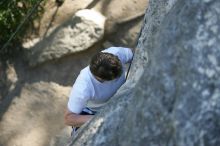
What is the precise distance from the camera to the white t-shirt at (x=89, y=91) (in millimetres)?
3152

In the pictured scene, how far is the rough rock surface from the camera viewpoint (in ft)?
18.8

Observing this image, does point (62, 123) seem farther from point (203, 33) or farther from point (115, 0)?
point (203, 33)

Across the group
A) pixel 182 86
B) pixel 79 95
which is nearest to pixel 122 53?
pixel 79 95

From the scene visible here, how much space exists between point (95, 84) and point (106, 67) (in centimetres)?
22

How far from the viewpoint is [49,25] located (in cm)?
577

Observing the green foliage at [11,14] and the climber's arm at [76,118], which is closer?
the climber's arm at [76,118]

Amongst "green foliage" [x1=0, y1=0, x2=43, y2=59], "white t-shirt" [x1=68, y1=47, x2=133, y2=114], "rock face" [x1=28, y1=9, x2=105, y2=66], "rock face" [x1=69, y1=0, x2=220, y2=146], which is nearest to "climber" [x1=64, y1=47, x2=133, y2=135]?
"white t-shirt" [x1=68, y1=47, x2=133, y2=114]

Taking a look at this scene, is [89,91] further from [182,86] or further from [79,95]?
[182,86]

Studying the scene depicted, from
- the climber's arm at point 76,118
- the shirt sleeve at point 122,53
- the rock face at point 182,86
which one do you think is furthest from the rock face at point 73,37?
the rock face at point 182,86

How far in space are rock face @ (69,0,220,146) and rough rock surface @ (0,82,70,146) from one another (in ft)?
12.1

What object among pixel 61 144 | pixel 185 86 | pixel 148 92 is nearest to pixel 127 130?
pixel 148 92

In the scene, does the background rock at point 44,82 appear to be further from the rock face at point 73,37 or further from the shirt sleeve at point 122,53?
the shirt sleeve at point 122,53

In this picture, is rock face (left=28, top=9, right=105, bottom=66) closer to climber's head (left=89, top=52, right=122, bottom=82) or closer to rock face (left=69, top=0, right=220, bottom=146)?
climber's head (left=89, top=52, right=122, bottom=82)

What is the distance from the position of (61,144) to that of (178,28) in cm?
320
